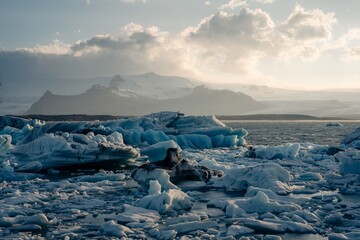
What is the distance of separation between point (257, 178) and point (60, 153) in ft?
30.2


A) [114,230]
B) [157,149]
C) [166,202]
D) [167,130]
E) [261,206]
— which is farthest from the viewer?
[167,130]

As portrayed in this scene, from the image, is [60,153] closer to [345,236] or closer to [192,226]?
[192,226]

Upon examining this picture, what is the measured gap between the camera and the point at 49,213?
9.61 metres

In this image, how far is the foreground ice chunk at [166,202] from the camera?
974 cm

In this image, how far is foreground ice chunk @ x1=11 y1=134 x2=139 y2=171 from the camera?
1747 cm

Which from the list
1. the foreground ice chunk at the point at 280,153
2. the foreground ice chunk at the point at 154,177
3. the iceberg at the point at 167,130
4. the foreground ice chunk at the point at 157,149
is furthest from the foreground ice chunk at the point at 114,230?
the iceberg at the point at 167,130

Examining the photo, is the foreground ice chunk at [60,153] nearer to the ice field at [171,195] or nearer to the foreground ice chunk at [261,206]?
the ice field at [171,195]

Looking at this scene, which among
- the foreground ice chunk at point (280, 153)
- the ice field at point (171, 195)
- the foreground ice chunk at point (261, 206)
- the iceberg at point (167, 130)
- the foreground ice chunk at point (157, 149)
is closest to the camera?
the ice field at point (171, 195)

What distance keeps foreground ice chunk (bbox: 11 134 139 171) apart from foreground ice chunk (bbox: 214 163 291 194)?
6.97 meters

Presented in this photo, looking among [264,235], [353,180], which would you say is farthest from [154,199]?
[353,180]

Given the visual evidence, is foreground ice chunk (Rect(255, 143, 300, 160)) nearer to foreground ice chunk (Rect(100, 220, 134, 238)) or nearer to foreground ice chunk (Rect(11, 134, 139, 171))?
foreground ice chunk (Rect(11, 134, 139, 171))

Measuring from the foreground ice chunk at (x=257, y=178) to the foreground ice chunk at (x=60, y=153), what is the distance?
274 inches

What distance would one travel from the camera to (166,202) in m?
9.92

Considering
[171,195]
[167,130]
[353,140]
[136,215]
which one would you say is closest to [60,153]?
[171,195]
